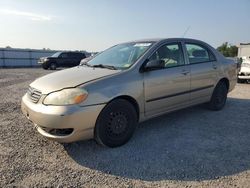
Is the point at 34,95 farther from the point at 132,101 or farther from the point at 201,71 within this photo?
the point at 201,71

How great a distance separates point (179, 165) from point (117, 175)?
0.83 meters

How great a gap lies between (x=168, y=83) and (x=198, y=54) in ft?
4.49

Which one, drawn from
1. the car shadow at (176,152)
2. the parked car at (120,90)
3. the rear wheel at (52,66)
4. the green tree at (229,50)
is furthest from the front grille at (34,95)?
the green tree at (229,50)

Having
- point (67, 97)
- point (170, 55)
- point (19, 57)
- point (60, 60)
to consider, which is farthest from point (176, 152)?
point (19, 57)

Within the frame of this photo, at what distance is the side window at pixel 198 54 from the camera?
5.23 metres

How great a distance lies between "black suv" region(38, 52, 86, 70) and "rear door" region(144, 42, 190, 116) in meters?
18.8

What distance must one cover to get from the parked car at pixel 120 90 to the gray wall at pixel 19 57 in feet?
77.5

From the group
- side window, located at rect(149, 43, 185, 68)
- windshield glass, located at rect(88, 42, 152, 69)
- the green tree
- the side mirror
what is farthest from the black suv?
the green tree

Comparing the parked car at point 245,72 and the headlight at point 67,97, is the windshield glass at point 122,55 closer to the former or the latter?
the headlight at point 67,97

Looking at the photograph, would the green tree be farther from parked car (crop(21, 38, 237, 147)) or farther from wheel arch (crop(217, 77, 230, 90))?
parked car (crop(21, 38, 237, 147))

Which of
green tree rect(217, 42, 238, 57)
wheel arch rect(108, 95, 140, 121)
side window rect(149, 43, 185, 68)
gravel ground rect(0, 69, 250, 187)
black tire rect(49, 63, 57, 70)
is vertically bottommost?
gravel ground rect(0, 69, 250, 187)

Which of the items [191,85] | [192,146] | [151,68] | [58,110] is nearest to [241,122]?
[191,85]

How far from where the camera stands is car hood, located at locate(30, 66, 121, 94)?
3.70m

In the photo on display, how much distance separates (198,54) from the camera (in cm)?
549
